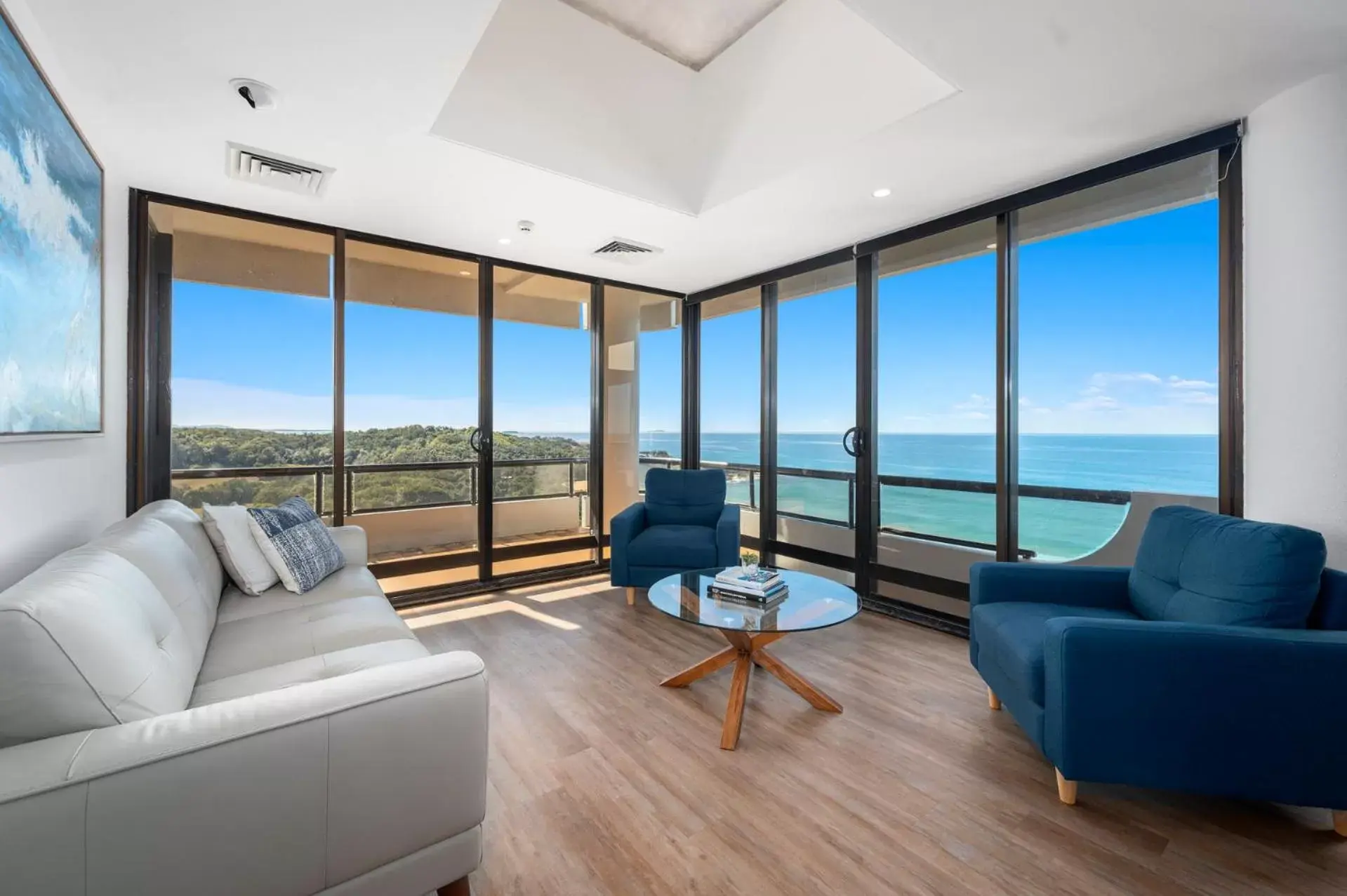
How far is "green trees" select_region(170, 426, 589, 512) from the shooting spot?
11.5ft

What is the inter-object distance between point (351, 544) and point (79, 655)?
6.83 ft

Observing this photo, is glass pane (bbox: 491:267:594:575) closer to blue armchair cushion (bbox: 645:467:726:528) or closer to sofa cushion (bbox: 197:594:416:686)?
blue armchair cushion (bbox: 645:467:726:528)

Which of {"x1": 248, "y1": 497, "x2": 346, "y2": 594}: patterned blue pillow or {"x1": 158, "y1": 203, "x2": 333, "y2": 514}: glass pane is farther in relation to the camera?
{"x1": 158, "y1": 203, "x2": 333, "y2": 514}: glass pane

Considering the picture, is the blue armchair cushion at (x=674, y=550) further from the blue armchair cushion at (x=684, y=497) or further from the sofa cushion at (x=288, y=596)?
the sofa cushion at (x=288, y=596)

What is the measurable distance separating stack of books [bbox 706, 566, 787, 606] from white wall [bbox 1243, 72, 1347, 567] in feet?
6.51

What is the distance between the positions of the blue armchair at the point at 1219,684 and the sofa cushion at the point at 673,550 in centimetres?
206

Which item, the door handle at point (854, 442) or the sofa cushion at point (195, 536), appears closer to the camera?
the sofa cushion at point (195, 536)

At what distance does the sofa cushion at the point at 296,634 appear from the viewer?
182 cm

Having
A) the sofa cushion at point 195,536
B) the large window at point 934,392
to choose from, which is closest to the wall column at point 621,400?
the large window at point 934,392

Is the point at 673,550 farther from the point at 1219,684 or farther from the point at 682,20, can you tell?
the point at 682,20

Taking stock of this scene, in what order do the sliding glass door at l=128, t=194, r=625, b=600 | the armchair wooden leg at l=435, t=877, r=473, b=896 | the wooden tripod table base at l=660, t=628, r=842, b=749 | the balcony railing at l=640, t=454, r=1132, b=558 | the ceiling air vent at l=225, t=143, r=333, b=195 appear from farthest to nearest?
the sliding glass door at l=128, t=194, r=625, b=600, the balcony railing at l=640, t=454, r=1132, b=558, the ceiling air vent at l=225, t=143, r=333, b=195, the wooden tripod table base at l=660, t=628, r=842, b=749, the armchair wooden leg at l=435, t=877, r=473, b=896

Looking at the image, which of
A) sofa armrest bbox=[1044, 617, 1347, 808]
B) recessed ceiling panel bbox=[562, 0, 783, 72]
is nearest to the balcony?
recessed ceiling panel bbox=[562, 0, 783, 72]

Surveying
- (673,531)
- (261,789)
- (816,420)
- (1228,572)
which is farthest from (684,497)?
(261,789)

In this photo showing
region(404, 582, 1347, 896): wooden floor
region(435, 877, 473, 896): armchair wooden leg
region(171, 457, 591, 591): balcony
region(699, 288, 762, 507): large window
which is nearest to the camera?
region(435, 877, 473, 896): armchair wooden leg
